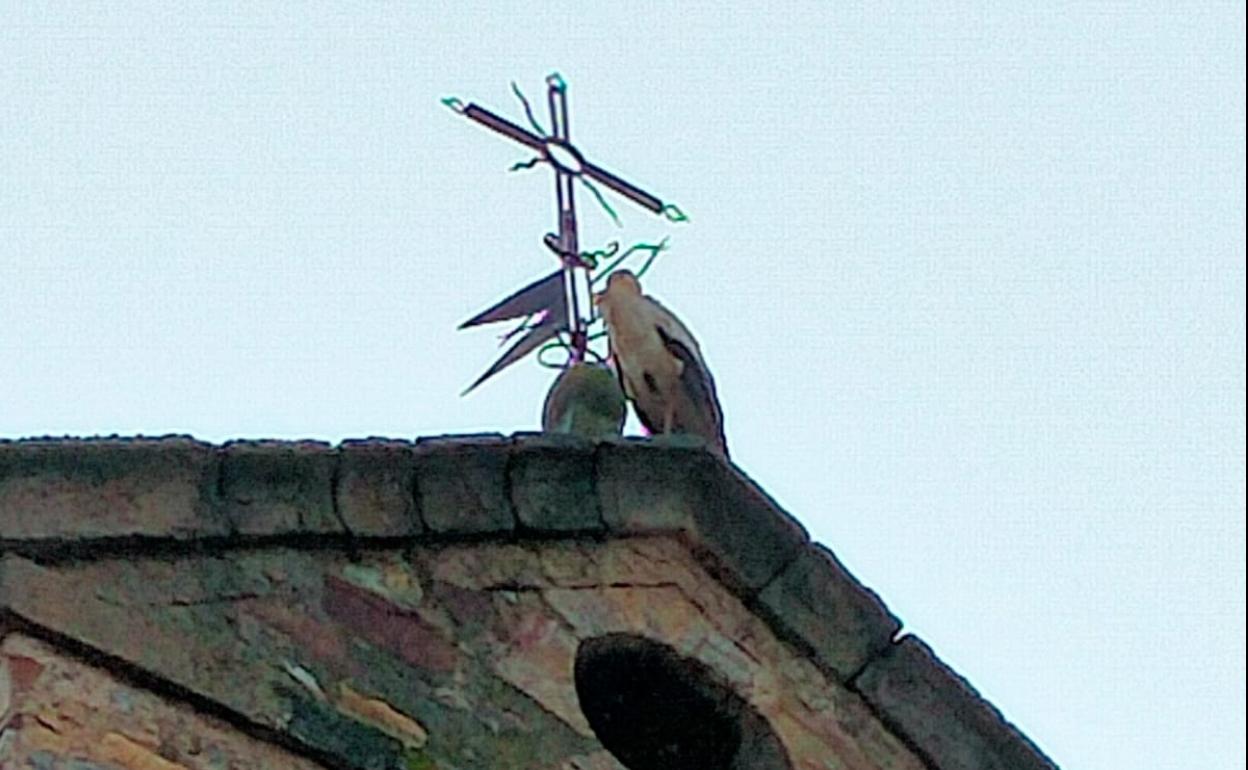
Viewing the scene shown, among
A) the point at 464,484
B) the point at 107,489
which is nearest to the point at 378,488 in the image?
the point at 464,484

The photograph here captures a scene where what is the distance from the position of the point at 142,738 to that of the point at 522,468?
1.17 m

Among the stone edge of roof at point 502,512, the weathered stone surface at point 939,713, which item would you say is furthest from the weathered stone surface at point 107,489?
the weathered stone surface at point 939,713

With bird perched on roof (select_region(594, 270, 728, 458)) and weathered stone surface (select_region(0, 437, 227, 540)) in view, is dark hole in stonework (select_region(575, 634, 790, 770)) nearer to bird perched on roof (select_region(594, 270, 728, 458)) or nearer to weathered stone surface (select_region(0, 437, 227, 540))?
bird perched on roof (select_region(594, 270, 728, 458))

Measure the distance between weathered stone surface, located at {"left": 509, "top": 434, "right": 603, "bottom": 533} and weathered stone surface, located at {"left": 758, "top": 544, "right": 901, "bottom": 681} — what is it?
1.43 ft

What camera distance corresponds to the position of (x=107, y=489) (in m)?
6.65

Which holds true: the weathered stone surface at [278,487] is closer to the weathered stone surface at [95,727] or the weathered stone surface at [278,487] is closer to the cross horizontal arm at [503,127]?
the weathered stone surface at [95,727]

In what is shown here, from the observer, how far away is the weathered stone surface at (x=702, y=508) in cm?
730

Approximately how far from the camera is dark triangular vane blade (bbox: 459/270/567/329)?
805 centimetres

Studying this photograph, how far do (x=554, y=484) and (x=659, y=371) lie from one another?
1.96ft

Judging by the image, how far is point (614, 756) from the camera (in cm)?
716

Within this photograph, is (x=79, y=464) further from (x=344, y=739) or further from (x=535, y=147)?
(x=535, y=147)

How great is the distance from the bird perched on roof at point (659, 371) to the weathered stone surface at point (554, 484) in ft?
1.67

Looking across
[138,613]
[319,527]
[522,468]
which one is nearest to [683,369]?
[522,468]

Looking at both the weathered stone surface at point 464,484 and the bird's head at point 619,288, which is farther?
the bird's head at point 619,288
